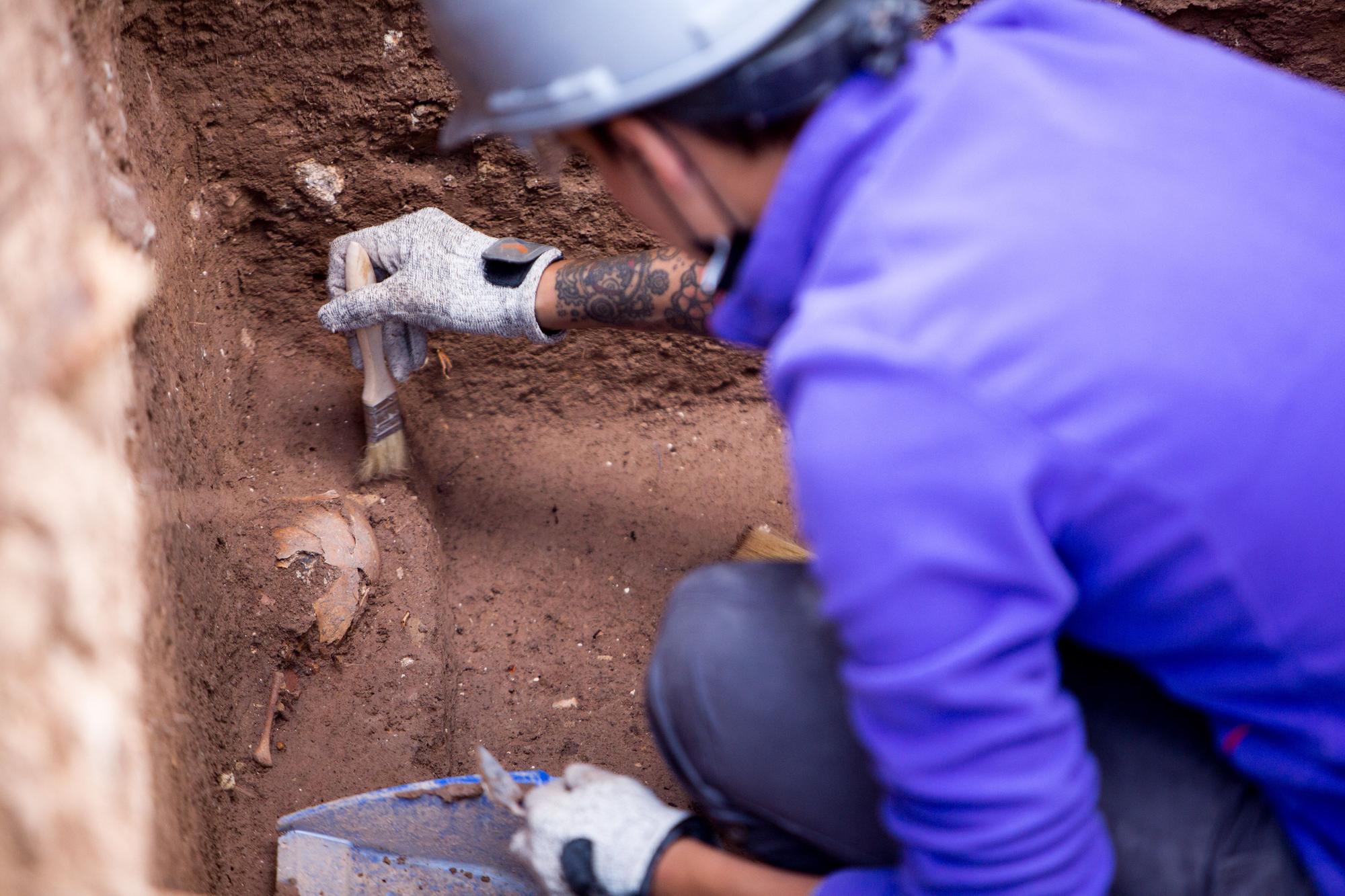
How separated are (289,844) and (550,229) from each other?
46.4 inches

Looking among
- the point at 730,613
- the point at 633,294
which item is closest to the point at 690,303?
the point at 633,294

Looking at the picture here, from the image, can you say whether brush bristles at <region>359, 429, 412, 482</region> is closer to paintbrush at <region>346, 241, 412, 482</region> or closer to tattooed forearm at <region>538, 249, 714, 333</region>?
paintbrush at <region>346, 241, 412, 482</region>

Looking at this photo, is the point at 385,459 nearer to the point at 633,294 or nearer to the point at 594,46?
the point at 633,294

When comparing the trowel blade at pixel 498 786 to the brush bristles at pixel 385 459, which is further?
the brush bristles at pixel 385 459

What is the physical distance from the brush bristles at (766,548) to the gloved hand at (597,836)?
0.68m

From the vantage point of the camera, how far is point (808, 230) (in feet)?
2.91

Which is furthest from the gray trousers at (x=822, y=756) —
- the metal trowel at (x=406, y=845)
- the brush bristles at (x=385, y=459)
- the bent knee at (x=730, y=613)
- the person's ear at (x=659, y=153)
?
the brush bristles at (x=385, y=459)

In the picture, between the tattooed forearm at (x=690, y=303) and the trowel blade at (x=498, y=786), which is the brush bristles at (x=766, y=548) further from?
the trowel blade at (x=498, y=786)

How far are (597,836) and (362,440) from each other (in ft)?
3.52

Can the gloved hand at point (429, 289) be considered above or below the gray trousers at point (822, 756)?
above

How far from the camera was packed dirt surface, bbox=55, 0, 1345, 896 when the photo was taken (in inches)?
60.4

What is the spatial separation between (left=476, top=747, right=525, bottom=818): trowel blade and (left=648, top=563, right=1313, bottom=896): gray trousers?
219 mm

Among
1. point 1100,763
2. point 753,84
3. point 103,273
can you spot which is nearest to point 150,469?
point 103,273

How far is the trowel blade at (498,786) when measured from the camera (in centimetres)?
130
